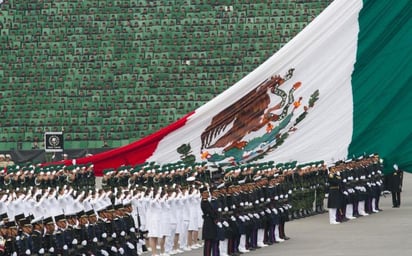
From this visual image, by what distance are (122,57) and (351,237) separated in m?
28.4

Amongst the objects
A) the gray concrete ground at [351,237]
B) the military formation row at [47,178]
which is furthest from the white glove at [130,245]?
the military formation row at [47,178]

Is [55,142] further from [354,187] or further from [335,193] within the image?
[335,193]

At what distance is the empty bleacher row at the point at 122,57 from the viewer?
51.6 metres

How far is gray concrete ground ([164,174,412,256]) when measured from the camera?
2411cm

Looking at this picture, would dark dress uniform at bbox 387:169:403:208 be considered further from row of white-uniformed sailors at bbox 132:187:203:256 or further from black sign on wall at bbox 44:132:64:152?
black sign on wall at bbox 44:132:64:152

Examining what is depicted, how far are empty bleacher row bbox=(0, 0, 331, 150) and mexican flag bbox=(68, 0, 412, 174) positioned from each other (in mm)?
17980

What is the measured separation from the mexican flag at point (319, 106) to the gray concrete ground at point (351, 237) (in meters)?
1.86

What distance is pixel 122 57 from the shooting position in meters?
53.5

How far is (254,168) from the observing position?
27875 mm

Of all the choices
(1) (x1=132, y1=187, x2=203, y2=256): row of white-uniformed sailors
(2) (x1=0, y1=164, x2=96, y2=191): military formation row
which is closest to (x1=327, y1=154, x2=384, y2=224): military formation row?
(1) (x1=132, y1=187, x2=203, y2=256): row of white-uniformed sailors

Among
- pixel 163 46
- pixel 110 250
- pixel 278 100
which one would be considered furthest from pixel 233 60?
pixel 110 250

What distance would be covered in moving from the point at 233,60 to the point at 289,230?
24977 millimetres

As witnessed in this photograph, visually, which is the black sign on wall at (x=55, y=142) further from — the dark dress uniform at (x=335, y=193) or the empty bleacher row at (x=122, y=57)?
the empty bleacher row at (x=122, y=57)

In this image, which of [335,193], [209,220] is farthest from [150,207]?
[335,193]
